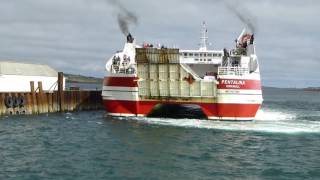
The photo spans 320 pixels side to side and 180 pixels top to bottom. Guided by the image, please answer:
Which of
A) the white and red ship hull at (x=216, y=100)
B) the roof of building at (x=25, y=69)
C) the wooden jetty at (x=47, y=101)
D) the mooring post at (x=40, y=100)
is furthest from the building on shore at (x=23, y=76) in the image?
the white and red ship hull at (x=216, y=100)

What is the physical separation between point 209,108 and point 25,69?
25.9 meters

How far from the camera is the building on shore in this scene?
5488 cm

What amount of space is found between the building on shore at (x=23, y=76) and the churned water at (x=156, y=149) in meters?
11.9

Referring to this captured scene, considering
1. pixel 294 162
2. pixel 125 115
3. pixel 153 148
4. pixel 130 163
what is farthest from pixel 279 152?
pixel 125 115

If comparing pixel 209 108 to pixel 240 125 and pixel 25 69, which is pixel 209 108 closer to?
pixel 240 125

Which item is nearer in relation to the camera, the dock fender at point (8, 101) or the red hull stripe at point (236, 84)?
the red hull stripe at point (236, 84)

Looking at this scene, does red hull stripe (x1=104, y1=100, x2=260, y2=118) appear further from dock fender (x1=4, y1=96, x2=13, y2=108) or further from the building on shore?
the building on shore

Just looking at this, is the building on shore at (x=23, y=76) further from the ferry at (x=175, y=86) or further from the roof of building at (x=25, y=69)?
the ferry at (x=175, y=86)

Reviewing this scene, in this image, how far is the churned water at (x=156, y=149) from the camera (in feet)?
74.6

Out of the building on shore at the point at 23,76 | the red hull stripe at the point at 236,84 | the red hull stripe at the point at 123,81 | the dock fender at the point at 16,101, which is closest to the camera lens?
the red hull stripe at the point at 236,84

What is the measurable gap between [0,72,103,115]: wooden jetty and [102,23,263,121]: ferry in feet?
27.8

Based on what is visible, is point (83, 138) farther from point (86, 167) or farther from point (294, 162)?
point (294, 162)

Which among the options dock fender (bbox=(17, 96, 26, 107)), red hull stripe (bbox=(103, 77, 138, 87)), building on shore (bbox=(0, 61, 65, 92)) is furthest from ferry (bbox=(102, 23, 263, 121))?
building on shore (bbox=(0, 61, 65, 92))

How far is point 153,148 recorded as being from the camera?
1144 inches
